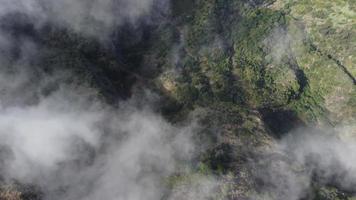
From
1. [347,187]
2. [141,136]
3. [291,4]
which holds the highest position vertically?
[291,4]

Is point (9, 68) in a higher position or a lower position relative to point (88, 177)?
higher

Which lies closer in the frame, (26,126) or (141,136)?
(26,126)

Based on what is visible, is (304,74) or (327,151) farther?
(304,74)

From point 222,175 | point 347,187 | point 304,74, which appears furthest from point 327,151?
point 222,175

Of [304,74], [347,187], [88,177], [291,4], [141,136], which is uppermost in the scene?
[291,4]

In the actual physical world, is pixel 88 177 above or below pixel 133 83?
below

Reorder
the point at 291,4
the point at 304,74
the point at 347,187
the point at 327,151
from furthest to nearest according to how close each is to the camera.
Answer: the point at 291,4 < the point at 304,74 < the point at 327,151 < the point at 347,187

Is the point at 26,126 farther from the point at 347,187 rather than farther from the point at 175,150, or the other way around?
the point at 347,187

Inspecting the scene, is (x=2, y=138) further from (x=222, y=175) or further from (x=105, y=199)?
(x=222, y=175)

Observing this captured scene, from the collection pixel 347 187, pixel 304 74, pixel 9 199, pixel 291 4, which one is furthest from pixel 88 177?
pixel 291 4

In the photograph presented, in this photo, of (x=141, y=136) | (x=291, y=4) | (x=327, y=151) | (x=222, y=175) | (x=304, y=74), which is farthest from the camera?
(x=291, y=4)
